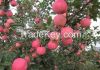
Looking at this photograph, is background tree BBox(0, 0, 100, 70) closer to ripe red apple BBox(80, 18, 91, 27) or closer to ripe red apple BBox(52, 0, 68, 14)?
ripe red apple BBox(80, 18, 91, 27)

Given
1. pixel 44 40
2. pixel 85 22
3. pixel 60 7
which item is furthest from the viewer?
pixel 44 40

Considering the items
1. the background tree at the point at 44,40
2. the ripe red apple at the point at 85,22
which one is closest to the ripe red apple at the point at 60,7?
the background tree at the point at 44,40

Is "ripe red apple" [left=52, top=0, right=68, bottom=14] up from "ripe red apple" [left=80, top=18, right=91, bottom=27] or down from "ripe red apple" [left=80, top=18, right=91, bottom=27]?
up

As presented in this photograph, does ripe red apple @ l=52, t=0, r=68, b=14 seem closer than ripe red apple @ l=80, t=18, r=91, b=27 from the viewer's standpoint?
Yes

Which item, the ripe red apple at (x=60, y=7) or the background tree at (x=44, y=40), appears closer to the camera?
the ripe red apple at (x=60, y=7)

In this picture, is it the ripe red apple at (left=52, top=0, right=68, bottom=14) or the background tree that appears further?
the background tree

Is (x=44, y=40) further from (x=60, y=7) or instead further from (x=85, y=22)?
(x=60, y=7)

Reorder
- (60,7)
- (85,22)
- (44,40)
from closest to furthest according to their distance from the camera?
(60,7) < (85,22) < (44,40)

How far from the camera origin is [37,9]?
452cm

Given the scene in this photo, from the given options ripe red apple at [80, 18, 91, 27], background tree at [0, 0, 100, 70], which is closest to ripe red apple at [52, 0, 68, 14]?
background tree at [0, 0, 100, 70]

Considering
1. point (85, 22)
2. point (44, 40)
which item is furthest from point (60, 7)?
point (44, 40)

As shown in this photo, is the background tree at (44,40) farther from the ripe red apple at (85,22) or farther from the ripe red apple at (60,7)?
the ripe red apple at (60,7)

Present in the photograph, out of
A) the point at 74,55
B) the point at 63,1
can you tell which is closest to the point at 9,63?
the point at 63,1

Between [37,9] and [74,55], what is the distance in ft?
4.41
